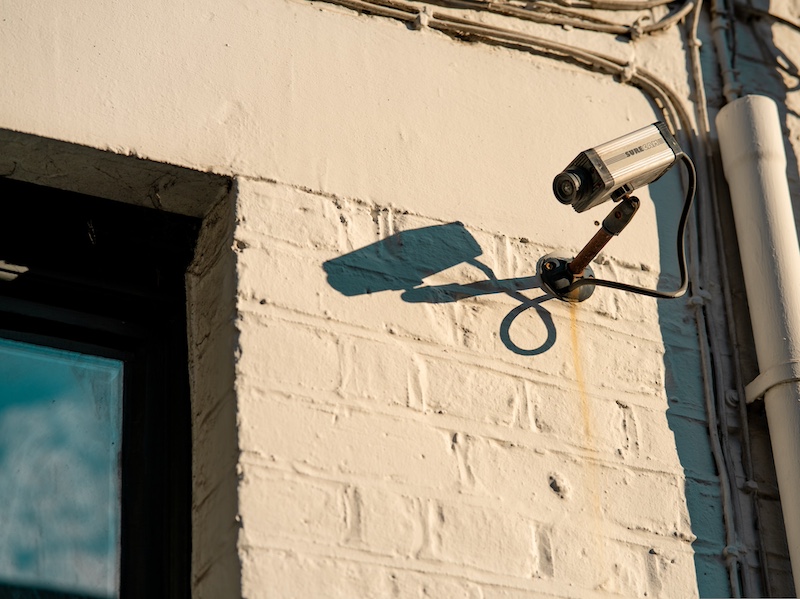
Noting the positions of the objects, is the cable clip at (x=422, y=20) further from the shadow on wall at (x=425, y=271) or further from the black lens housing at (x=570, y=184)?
the black lens housing at (x=570, y=184)

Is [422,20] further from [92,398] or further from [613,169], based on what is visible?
[92,398]

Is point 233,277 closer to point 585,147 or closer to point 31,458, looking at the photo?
point 31,458

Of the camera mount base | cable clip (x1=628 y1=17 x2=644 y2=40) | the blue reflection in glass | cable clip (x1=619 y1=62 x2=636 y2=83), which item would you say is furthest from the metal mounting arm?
the blue reflection in glass

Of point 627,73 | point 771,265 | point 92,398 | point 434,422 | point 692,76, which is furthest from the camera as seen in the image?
point 692,76

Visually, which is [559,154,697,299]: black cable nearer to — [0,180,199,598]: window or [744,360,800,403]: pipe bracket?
[744,360,800,403]: pipe bracket

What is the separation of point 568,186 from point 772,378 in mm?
593

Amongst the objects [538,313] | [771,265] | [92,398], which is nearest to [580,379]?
[538,313]

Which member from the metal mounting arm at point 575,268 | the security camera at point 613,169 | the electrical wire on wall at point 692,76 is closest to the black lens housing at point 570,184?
the security camera at point 613,169

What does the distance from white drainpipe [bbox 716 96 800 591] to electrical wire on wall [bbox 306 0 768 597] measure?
2.1 inches

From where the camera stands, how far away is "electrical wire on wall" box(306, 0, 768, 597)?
8.32 feet

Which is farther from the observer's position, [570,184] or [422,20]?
[422,20]

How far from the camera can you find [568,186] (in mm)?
2324

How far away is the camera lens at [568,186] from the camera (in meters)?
2.32

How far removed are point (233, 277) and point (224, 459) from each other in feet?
1.10
